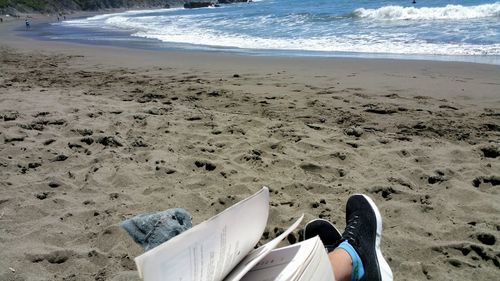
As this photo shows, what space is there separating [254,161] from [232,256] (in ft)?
6.67

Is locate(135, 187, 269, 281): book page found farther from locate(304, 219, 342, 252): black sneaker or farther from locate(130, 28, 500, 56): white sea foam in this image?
locate(130, 28, 500, 56): white sea foam

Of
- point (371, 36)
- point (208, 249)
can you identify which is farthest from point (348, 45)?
point (208, 249)

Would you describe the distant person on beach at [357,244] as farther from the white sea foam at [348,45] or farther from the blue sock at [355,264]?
the white sea foam at [348,45]

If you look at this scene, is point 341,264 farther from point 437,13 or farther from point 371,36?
point 437,13

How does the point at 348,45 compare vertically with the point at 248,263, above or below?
above

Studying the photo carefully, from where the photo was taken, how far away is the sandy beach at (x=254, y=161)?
2.44 m

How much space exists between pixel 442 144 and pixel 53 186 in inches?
135

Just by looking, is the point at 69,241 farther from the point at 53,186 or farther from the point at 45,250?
the point at 53,186

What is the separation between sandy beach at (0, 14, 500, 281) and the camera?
8.00 ft

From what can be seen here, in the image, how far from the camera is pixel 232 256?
156cm

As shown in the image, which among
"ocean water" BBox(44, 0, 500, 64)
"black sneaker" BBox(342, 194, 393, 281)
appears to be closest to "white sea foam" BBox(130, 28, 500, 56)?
"ocean water" BBox(44, 0, 500, 64)

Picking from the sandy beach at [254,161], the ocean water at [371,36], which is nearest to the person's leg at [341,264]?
the sandy beach at [254,161]

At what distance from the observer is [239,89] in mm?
6059

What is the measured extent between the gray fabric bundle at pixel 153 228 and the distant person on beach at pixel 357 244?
0.76m
